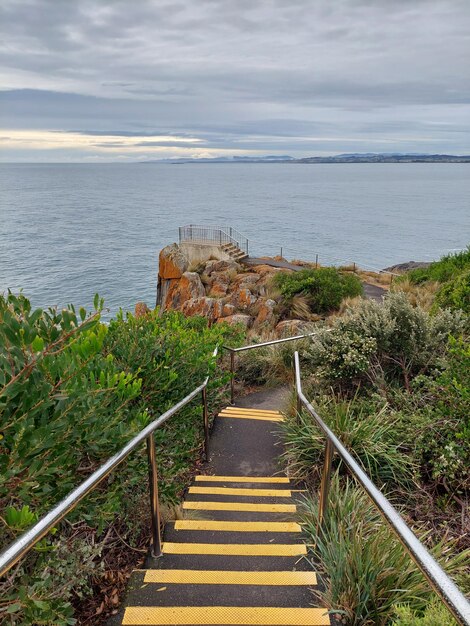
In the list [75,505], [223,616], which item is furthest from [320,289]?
[75,505]

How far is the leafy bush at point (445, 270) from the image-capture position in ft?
46.0

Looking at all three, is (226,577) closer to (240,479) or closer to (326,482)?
(326,482)

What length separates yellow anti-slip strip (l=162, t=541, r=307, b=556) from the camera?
3070mm

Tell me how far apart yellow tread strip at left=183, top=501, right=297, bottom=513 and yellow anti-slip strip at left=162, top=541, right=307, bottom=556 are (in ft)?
2.02

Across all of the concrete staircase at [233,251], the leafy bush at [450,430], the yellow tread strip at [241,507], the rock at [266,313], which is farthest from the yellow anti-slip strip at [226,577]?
the concrete staircase at [233,251]

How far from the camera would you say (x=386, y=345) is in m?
6.28

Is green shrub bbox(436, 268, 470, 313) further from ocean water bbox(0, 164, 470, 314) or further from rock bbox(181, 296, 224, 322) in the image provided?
ocean water bbox(0, 164, 470, 314)

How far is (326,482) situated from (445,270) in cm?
1326

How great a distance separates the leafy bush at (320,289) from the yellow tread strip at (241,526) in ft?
41.1

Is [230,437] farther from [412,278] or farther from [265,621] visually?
[412,278]

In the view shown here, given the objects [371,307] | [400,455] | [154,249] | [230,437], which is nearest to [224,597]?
[400,455]

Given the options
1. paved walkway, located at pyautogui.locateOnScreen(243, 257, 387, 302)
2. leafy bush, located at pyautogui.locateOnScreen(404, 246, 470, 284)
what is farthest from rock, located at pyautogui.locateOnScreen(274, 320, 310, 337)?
paved walkway, located at pyautogui.locateOnScreen(243, 257, 387, 302)

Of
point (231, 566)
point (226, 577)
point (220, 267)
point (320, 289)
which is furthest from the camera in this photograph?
point (220, 267)

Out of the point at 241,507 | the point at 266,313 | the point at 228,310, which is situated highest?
the point at 241,507
